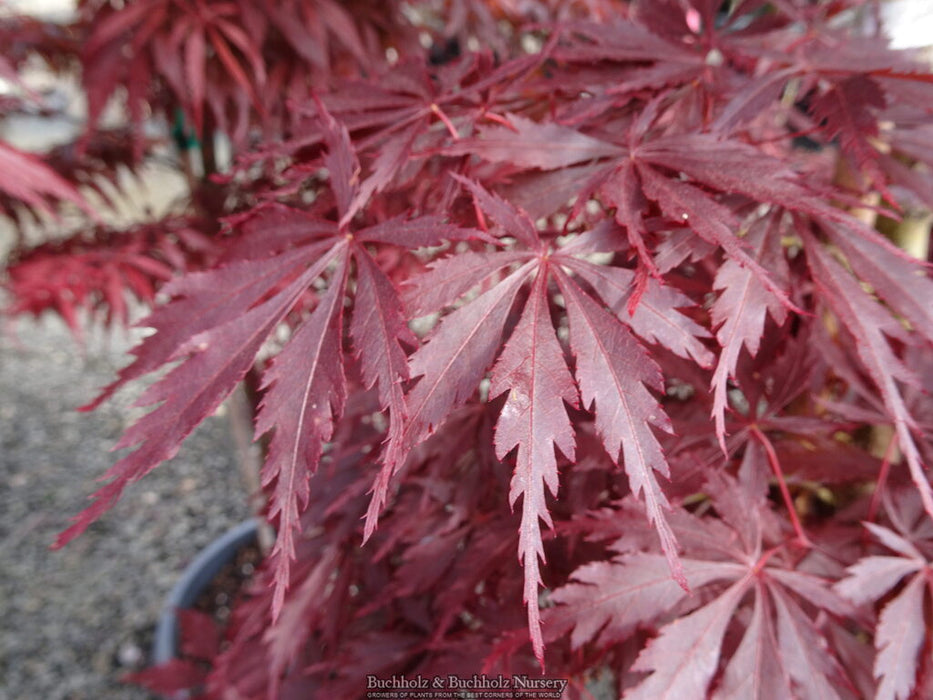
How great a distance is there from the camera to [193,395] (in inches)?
16.8

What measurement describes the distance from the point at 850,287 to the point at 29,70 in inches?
58.9

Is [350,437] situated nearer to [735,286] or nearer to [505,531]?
[505,531]

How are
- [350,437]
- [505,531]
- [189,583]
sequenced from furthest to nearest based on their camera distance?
[189,583], [350,437], [505,531]

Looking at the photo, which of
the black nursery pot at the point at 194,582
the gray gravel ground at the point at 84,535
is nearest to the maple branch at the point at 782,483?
the gray gravel ground at the point at 84,535

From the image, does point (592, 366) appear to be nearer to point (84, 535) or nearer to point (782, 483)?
point (782, 483)

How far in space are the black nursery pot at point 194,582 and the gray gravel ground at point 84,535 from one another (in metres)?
0.27

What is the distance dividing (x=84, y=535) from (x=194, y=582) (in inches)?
35.6

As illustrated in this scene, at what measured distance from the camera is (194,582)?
1.65 meters

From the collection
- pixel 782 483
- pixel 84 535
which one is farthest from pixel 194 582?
pixel 782 483

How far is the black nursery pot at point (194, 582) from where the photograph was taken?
150 cm

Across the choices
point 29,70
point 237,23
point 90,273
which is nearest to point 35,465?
point 29,70

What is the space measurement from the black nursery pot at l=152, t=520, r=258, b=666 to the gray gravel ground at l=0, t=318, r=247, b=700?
0.27 metres

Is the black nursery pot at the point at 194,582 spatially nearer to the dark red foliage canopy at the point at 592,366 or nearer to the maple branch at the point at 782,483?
the dark red foliage canopy at the point at 592,366

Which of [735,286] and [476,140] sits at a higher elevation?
[476,140]
